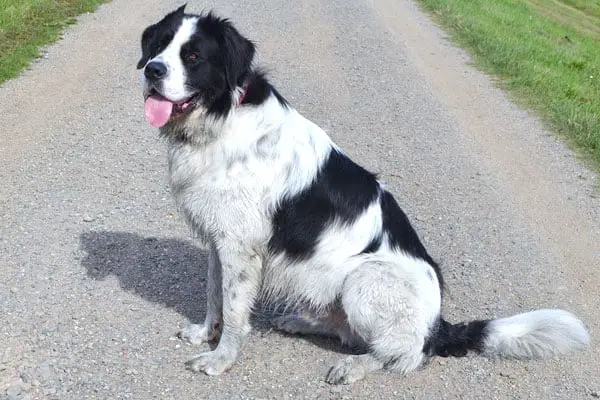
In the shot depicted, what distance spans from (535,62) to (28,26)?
7.71 metres

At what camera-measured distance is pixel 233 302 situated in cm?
500

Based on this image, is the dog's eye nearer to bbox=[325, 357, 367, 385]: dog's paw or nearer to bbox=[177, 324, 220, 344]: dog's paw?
bbox=[177, 324, 220, 344]: dog's paw

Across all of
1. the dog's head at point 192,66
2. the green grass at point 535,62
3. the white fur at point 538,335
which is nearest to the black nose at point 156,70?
the dog's head at point 192,66

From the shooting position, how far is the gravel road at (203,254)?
4945 millimetres

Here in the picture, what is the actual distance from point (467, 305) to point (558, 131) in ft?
16.0

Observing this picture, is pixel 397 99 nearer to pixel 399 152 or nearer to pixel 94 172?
pixel 399 152

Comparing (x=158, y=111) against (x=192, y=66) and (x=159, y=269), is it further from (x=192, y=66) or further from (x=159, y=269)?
(x=159, y=269)

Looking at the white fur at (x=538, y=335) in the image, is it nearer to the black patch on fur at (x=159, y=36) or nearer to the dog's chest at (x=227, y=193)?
the dog's chest at (x=227, y=193)

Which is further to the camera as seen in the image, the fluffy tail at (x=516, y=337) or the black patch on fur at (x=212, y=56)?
the fluffy tail at (x=516, y=337)

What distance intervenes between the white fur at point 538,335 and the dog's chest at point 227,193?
150cm

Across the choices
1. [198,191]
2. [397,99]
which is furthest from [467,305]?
[397,99]

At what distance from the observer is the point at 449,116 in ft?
35.1

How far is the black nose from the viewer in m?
4.60

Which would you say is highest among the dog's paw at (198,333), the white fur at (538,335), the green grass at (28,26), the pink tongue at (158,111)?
the pink tongue at (158,111)
